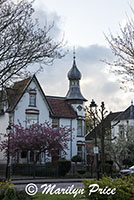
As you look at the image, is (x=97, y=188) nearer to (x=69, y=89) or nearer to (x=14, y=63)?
(x=14, y=63)

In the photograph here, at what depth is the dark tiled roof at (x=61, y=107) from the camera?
46.6 m

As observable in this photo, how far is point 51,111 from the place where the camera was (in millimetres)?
44469

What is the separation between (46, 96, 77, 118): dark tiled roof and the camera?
4664 centimetres

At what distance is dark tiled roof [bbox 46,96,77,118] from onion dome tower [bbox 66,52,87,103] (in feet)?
3.04

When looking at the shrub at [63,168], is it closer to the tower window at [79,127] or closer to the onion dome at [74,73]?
the tower window at [79,127]

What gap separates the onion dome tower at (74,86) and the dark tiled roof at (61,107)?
926 mm

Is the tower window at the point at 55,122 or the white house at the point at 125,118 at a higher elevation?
the white house at the point at 125,118

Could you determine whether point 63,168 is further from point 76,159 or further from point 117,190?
point 117,190

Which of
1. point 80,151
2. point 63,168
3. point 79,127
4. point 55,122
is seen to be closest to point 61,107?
point 55,122

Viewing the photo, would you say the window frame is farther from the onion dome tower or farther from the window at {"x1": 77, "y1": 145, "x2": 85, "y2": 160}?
the window at {"x1": 77, "y1": 145, "x2": 85, "y2": 160}

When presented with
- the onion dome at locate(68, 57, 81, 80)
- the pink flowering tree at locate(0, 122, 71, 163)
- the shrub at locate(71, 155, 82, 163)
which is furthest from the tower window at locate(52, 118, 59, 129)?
the pink flowering tree at locate(0, 122, 71, 163)

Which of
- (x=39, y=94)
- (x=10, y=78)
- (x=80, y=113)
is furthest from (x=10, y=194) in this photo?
(x=80, y=113)

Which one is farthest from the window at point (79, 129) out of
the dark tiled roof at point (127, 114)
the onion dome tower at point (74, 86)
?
the dark tiled roof at point (127, 114)

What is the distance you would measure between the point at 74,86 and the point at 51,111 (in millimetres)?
6695
